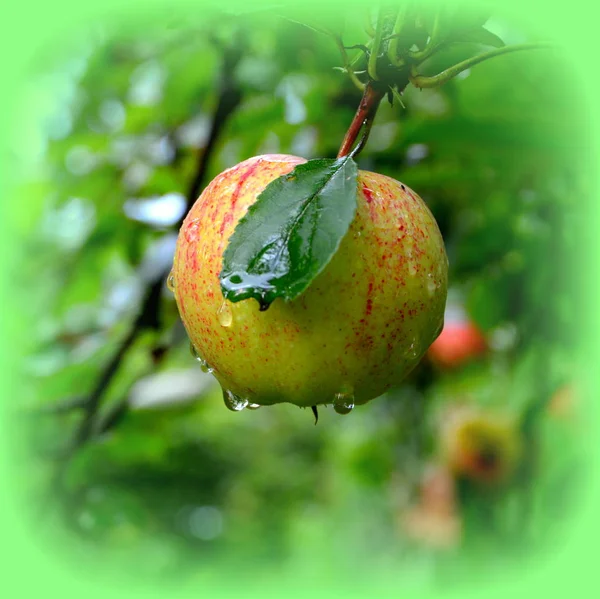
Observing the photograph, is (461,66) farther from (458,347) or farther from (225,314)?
(458,347)

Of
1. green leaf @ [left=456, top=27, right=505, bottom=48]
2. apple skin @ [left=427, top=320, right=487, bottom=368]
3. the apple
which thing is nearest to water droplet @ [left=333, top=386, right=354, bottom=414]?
green leaf @ [left=456, top=27, right=505, bottom=48]

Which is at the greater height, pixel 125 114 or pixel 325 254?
pixel 125 114

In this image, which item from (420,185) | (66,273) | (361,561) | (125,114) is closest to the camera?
(420,185)

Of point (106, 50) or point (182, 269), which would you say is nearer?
point (182, 269)

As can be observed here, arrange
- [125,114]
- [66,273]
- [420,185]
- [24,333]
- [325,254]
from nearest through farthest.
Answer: [325,254] → [420,185] → [125,114] → [66,273] → [24,333]

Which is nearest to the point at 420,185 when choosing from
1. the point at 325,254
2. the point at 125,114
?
the point at 125,114

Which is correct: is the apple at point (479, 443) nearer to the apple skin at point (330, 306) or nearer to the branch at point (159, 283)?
the branch at point (159, 283)

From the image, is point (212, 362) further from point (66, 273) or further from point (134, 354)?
point (66, 273)
